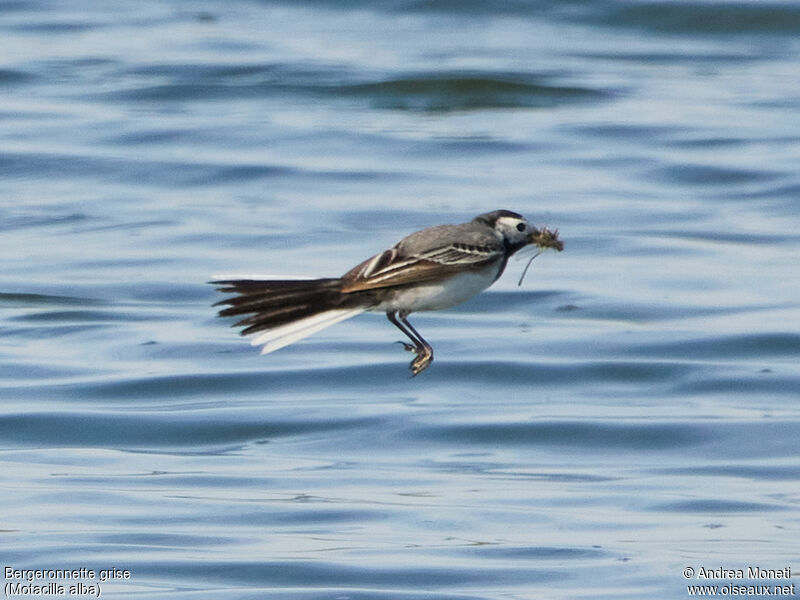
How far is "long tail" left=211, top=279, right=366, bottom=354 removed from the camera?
8.78 metres

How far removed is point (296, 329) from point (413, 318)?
46.2ft

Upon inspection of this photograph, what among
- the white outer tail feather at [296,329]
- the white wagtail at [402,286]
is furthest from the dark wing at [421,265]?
the white outer tail feather at [296,329]

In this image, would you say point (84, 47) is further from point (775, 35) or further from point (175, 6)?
point (775, 35)

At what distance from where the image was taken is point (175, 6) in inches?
1967

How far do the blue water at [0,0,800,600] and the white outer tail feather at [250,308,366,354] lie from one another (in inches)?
156

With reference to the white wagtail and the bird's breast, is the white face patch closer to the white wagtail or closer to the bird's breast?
the white wagtail

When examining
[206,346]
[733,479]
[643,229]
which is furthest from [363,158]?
[733,479]

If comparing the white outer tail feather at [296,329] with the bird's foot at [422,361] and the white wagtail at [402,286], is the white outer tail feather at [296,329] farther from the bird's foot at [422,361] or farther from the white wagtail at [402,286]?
the bird's foot at [422,361]

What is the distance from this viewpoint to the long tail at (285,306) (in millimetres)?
8781

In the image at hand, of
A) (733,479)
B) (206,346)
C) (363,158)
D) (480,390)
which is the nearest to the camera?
(733,479)

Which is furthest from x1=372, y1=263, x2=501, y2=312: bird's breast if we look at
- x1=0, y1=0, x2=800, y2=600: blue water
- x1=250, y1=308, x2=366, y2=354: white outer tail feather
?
x1=0, y1=0, x2=800, y2=600: blue water

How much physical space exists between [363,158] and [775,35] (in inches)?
530

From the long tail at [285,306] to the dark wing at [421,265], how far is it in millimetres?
97

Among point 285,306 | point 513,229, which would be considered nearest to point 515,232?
point 513,229
